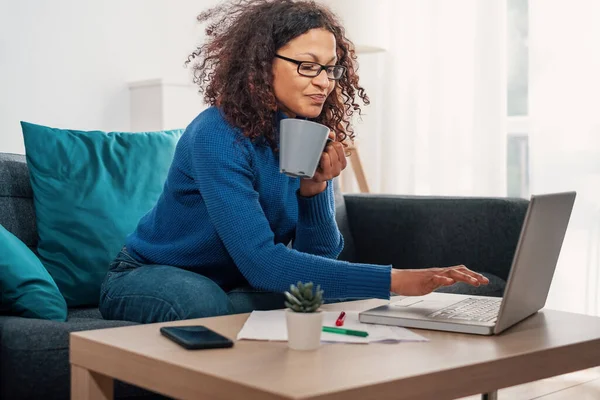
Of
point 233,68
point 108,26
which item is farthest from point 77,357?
point 108,26

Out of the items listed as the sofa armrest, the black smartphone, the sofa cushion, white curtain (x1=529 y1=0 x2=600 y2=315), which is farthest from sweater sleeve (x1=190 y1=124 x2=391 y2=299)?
white curtain (x1=529 y1=0 x2=600 y2=315)

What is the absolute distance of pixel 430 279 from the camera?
1.47m

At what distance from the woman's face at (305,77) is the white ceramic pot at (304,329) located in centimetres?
73

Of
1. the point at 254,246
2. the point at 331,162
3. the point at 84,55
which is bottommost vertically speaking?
the point at 254,246

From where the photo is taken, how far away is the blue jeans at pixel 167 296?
1635 millimetres

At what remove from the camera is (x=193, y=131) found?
71.0 inches

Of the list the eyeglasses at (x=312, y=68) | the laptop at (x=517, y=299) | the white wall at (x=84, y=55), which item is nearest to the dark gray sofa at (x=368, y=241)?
the laptop at (x=517, y=299)

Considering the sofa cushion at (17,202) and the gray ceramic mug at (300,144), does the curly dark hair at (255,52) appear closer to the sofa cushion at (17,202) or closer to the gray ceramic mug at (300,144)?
the gray ceramic mug at (300,144)

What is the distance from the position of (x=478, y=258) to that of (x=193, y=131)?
97 cm

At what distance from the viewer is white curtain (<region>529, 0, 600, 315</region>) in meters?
3.20

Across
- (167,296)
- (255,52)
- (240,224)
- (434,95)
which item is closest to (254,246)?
(240,224)

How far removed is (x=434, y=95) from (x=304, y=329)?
2644mm

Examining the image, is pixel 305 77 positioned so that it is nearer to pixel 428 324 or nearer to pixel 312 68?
pixel 312 68

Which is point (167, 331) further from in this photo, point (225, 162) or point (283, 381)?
point (225, 162)
